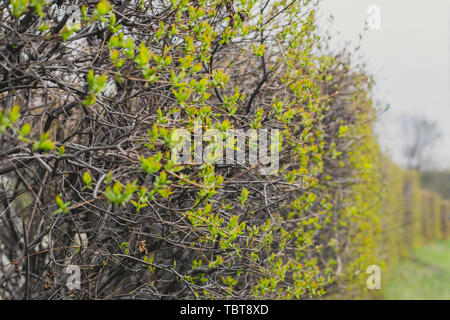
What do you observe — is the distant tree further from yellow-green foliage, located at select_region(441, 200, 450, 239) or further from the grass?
the grass

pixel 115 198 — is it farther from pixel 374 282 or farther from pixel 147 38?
pixel 374 282

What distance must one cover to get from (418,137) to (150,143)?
43.9 m

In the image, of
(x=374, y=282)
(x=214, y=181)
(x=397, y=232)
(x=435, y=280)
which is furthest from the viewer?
(x=397, y=232)

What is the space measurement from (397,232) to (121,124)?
12.9 m

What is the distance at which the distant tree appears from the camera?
128 feet

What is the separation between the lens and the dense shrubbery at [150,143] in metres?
1.75

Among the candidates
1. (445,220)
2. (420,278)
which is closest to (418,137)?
(445,220)

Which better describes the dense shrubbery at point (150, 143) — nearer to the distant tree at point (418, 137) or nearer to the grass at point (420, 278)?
the grass at point (420, 278)

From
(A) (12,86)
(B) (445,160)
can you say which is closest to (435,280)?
(A) (12,86)

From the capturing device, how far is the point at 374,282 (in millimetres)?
4449

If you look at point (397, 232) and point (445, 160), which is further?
point (445, 160)

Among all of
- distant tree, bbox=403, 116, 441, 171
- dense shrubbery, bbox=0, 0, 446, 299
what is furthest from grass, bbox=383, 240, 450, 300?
distant tree, bbox=403, 116, 441, 171

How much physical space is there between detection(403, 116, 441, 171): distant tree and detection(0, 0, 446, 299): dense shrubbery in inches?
1581

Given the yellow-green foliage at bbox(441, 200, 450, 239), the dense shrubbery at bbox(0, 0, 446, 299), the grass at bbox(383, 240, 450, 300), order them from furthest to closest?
the yellow-green foliage at bbox(441, 200, 450, 239), the grass at bbox(383, 240, 450, 300), the dense shrubbery at bbox(0, 0, 446, 299)
